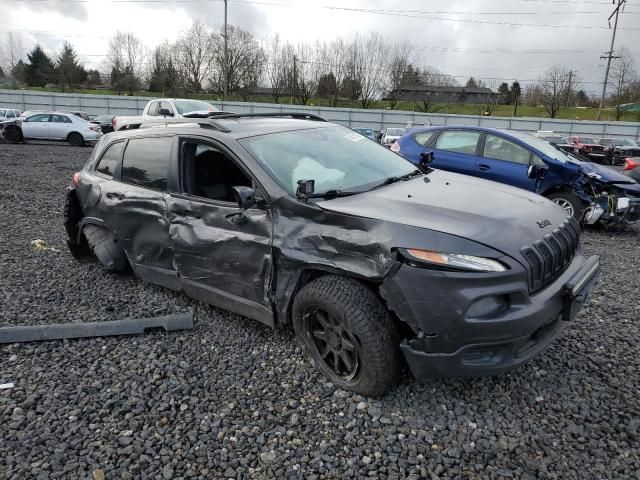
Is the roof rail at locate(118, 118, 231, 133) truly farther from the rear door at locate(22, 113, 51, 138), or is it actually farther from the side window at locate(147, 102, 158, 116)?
the rear door at locate(22, 113, 51, 138)

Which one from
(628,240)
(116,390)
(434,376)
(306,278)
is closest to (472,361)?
(434,376)

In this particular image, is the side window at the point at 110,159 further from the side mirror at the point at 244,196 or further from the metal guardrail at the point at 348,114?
the metal guardrail at the point at 348,114

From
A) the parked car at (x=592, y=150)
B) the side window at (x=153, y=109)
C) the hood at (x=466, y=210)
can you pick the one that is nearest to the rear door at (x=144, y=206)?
the hood at (x=466, y=210)

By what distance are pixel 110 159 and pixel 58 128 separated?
18.2 m

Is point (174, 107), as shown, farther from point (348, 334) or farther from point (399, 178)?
point (348, 334)

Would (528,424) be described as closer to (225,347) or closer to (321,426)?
(321,426)

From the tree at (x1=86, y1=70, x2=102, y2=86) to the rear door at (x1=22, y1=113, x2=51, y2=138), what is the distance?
59.2 metres

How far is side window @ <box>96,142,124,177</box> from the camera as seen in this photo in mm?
4479

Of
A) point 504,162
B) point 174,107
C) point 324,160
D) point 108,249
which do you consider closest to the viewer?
point 324,160

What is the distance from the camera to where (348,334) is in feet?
9.16

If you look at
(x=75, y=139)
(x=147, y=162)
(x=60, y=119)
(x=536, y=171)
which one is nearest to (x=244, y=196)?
(x=147, y=162)

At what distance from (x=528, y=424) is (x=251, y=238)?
1991 millimetres

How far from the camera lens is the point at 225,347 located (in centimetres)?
351

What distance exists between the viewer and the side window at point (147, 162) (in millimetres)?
3891
